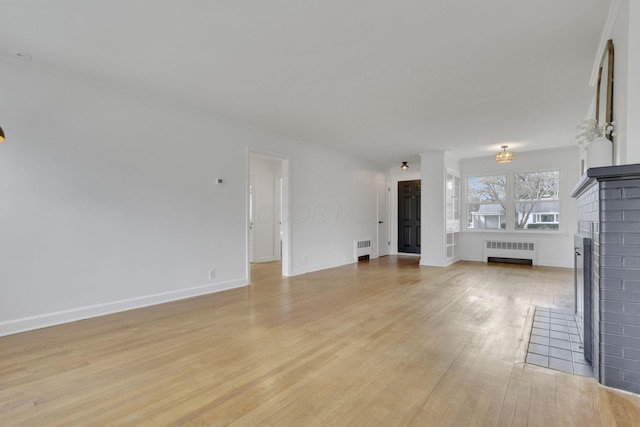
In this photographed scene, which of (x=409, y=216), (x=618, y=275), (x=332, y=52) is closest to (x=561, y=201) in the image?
(x=409, y=216)

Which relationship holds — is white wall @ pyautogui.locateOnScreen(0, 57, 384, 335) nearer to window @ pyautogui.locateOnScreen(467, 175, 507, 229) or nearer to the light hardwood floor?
the light hardwood floor

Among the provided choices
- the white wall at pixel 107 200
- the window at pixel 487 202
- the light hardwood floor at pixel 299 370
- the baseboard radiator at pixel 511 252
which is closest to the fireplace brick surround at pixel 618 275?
the light hardwood floor at pixel 299 370

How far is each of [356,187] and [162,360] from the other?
5.84 meters

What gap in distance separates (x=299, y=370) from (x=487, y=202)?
22.5 feet

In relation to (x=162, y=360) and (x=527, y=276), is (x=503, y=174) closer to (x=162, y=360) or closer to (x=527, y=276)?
(x=527, y=276)

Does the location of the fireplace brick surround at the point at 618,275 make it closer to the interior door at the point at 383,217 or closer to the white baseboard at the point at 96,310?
the white baseboard at the point at 96,310

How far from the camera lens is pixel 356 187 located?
299 inches

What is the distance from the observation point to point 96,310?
134 inches

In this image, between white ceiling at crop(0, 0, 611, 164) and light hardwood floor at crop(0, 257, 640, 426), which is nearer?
light hardwood floor at crop(0, 257, 640, 426)

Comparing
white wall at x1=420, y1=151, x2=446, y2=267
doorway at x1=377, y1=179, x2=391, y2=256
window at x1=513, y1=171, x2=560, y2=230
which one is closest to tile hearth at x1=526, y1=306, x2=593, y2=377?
white wall at x1=420, y1=151, x2=446, y2=267

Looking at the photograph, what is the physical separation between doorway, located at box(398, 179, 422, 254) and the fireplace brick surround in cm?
679

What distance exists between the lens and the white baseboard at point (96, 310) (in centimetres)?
295

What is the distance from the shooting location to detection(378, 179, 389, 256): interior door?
859 centimetres

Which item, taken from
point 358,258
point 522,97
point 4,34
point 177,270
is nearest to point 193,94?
point 4,34
